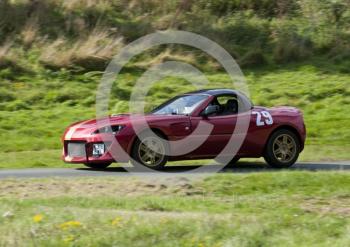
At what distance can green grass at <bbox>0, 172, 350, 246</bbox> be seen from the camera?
8.67 metres

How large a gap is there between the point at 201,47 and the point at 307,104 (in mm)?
5862

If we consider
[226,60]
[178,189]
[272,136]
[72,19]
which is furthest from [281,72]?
[178,189]

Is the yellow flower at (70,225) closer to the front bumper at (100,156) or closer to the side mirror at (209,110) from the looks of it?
the front bumper at (100,156)

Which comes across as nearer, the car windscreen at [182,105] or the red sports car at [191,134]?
the red sports car at [191,134]

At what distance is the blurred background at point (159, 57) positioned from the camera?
22266 mm

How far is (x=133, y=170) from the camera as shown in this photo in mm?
14586

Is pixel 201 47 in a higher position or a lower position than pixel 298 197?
higher

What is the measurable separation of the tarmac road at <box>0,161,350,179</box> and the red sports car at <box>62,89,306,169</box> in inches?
8.8

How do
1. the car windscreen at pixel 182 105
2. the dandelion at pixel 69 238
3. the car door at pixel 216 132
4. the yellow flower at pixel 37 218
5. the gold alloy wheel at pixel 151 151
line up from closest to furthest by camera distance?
the dandelion at pixel 69 238 < the yellow flower at pixel 37 218 < the gold alloy wheel at pixel 151 151 < the car door at pixel 216 132 < the car windscreen at pixel 182 105

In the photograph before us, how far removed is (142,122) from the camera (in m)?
14.5

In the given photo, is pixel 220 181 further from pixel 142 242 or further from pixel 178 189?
pixel 142 242

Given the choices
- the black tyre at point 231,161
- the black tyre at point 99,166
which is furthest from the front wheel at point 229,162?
the black tyre at point 99,166

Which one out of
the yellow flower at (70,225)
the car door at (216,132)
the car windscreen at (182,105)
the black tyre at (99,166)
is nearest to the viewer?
the yellow flower at (70,225)

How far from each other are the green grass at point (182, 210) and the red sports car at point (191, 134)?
1569mm
